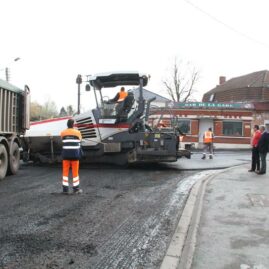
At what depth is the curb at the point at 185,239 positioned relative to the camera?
15.7ft

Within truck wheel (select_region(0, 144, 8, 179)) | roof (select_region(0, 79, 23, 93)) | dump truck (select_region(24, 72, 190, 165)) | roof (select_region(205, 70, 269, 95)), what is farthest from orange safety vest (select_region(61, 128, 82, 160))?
roof (select_region(205, 70, 269, 95))

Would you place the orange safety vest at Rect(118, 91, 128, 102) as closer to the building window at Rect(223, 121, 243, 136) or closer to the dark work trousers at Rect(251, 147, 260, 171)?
the dark work trousers at Rect(251, 147, 260, 171)

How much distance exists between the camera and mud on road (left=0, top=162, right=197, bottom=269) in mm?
4934

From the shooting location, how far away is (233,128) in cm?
3731

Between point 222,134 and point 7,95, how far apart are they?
27600mm

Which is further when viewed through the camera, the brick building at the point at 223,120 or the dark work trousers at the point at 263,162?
the brick building at the point at 223,120

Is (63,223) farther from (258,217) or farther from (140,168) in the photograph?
(140,168)

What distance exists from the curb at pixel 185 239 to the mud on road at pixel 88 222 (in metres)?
0.12

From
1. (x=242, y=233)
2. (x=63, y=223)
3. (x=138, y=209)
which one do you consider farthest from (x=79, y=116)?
(x=242, y=233)

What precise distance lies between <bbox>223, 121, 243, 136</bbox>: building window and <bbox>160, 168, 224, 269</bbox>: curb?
96.5 feet

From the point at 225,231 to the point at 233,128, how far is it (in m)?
32.0

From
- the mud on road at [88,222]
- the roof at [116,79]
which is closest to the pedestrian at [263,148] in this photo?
the mud on road at [88,222]

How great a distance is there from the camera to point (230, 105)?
37.0m

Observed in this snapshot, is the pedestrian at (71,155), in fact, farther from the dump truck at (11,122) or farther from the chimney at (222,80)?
the chimney at (222,80)
